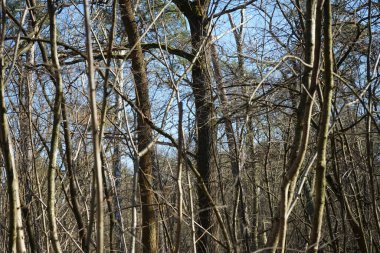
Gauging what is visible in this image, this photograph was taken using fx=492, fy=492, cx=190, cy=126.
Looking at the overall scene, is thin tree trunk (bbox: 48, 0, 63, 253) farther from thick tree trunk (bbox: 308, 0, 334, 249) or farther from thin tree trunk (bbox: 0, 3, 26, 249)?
thick tree trunk (bbox: 308, 0, 334, 249)

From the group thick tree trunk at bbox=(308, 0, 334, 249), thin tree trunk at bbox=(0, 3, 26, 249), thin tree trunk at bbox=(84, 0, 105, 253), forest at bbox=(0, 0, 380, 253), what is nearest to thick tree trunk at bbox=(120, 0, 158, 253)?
forest at bbox=(0, 0, 380, 253)

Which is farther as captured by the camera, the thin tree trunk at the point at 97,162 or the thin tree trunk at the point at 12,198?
the thin tree trunk at the point at 12,198

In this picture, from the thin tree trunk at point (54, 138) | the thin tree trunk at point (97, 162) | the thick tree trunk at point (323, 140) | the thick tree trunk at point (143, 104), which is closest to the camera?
the thin tree trunk at point (97, 162)

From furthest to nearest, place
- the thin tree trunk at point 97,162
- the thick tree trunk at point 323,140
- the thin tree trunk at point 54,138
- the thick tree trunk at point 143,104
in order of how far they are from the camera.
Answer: the thick tree trunk at point 143,104 < the thin tree trunk at point 54,138 < the thick tree trunk at point 323,140 < the thin tree trunk at point 97,162

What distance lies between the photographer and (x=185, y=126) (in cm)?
428

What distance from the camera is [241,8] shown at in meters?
5.18

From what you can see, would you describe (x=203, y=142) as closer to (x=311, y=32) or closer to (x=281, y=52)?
(x=281, y=52)

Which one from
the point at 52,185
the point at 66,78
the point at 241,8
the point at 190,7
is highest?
the point at 190,7

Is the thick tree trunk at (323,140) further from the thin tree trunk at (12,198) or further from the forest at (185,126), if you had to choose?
the thin tree trunk at (12,198)

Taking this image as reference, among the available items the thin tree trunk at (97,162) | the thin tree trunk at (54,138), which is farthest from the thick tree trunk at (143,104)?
the thin tree trunk at (97,162)

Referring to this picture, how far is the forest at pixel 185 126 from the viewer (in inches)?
77.9

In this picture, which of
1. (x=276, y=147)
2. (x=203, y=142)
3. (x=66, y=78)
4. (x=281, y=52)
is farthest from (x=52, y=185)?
(x=276, y=147)

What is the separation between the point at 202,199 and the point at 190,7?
2861 mm

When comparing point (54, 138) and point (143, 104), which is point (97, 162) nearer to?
point (54, 138)
